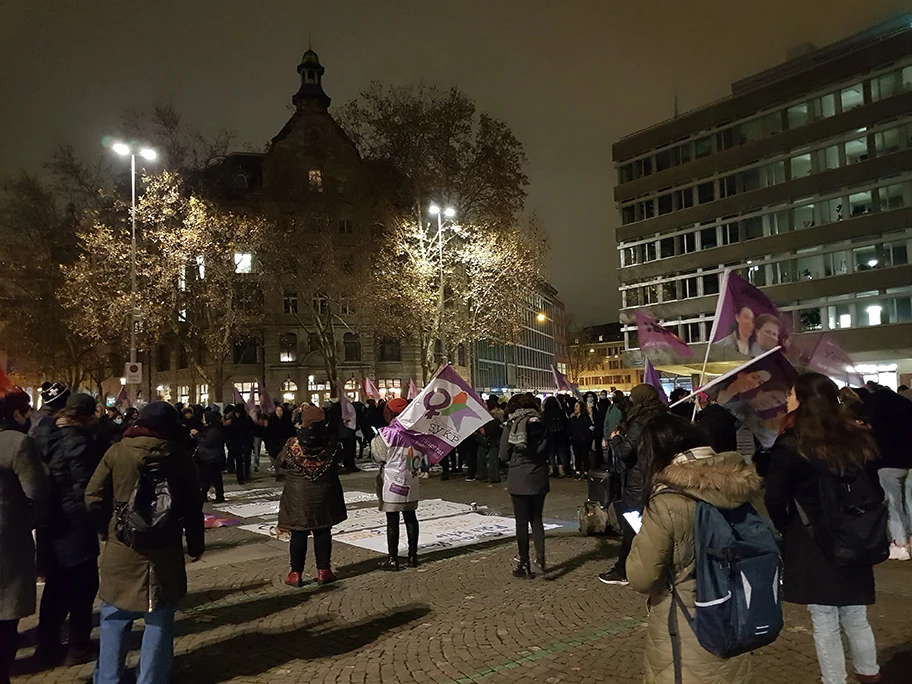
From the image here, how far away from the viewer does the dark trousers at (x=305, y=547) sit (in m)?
7.87

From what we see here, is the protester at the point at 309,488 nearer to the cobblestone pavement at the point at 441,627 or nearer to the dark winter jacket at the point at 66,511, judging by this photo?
the cobblestone pavement at the point at 441,627

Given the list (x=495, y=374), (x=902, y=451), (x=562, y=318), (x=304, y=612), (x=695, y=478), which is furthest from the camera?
(x=562, y=318)

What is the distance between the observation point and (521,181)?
32438mm

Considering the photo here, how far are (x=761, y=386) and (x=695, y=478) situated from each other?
3127 millimetres

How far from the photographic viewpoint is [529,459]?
25.7 feet

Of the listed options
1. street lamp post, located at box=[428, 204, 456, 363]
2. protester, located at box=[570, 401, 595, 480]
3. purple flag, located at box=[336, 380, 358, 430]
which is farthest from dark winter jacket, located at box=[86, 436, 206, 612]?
street lamp post, located at box=[428, 204, 456, 363]

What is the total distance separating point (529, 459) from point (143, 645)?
13.9 ft

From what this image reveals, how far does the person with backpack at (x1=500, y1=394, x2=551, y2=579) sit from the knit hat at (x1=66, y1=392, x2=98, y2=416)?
3.91 metres

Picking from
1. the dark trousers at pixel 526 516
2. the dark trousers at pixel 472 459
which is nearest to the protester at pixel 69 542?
the dark trousers at pixel 526 516

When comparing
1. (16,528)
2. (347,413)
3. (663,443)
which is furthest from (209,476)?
(663,443)

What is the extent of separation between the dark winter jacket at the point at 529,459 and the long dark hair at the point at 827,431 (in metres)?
3.70

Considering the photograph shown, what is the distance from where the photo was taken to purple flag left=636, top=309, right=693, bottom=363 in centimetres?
1078

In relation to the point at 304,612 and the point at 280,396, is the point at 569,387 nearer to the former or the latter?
the point at 304,612

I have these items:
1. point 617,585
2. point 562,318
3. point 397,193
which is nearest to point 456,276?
point 397,193
